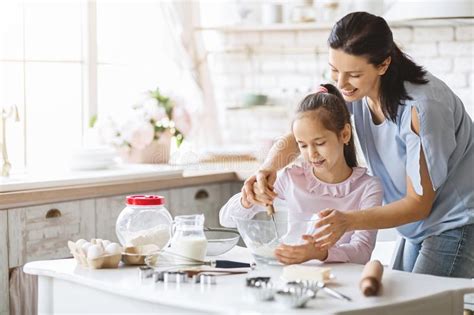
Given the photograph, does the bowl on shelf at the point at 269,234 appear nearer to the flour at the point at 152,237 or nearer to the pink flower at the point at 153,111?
the flour at the point at 152,237

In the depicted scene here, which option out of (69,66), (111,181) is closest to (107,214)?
(111,181)

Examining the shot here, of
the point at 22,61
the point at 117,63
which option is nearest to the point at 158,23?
the point at 117,63

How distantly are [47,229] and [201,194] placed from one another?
0.98 m

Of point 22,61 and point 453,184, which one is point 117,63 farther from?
point 453,184

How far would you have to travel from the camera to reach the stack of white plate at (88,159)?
159 inches

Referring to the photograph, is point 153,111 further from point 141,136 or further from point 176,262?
point 176,262

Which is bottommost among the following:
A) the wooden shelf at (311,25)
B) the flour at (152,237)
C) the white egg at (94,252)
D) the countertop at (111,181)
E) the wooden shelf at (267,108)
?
the white egg at (94,252)

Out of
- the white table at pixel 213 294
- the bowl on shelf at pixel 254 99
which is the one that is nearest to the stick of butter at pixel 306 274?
the white table at pixel 213 294

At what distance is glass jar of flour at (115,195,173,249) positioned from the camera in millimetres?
2508

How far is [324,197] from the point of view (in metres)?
2.63

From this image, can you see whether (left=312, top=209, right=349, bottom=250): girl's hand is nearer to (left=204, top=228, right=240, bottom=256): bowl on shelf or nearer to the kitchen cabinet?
(left=204, top=228, right=240, bottom=256): bowl on shelf

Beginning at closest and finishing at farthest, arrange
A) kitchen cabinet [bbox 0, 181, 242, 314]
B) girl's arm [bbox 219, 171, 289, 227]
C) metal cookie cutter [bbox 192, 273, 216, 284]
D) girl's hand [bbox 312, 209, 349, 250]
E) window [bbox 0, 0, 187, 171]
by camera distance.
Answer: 1. metal cookie cutter [bbox 192, 273, 216, 284]
2. girl's hand [bbox 312, 209, 349, 250]
3. girl's arm [bbox 219, 171, 289, 227]
4. kitchen cabinet [bbox 0, 181, 242, 314]
5. window [bbox 0, 0, 187, 171]

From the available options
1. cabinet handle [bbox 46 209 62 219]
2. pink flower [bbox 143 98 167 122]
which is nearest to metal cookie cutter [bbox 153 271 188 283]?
cabinet handle [bbox 46 209 62 219]

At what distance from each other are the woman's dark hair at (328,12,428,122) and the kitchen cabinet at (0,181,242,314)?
1.48 metres
